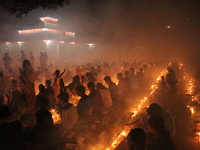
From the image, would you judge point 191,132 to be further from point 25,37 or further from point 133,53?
point 133,53

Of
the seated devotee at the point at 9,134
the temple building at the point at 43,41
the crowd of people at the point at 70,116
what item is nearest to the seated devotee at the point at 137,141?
the crowd of people at the point at 70,116

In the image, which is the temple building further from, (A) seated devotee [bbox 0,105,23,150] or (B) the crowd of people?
(A) seated devotee [bbox 0,105,23,150]

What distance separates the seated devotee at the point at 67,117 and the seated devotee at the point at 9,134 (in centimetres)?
107

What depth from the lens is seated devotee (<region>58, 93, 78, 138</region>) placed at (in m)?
4.00

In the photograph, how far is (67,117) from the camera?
4047 mm

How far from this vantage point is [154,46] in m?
29.4

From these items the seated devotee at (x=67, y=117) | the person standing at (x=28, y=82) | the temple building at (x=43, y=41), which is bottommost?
the seated devotee at (x=67, y=117)

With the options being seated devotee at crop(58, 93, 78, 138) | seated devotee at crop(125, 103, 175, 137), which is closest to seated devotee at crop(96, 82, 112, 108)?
seated devotee at crop(58, 93, 78, 138)

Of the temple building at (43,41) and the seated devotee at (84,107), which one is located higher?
the temple building at (43,41)

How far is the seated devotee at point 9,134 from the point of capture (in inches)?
119

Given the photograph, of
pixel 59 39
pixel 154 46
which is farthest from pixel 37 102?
pixel 154 46

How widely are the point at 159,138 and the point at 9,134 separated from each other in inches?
104

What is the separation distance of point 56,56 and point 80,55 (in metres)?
5.10

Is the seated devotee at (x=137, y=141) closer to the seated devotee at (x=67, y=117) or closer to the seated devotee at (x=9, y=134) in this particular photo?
the seated devotee at (x=67, y=117)
